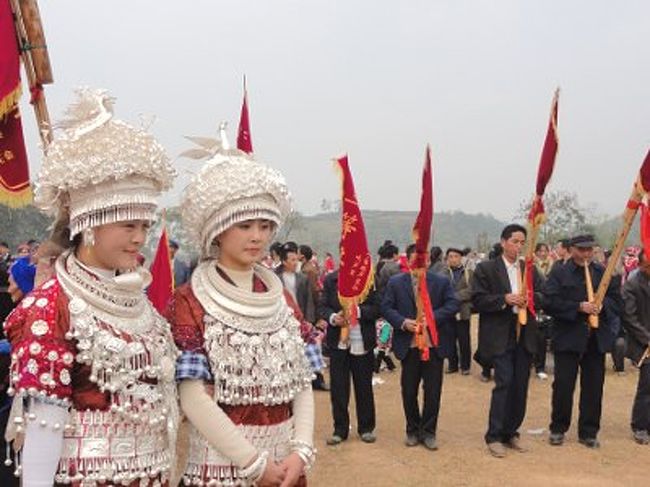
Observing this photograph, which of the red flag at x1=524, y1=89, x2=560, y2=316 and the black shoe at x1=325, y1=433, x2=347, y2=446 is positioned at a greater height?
the red flag at x1=524, y1=89, x2=560, y2=316

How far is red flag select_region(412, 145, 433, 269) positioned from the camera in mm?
5918

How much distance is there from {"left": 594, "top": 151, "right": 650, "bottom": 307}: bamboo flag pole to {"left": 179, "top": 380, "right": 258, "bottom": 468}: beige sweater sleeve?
4.51 m

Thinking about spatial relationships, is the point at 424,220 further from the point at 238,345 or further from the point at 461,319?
the point at 461,319

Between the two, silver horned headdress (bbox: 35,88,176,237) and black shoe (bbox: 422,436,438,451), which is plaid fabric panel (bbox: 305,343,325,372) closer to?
silver horned headdress (bbox: 35,88,176,237)

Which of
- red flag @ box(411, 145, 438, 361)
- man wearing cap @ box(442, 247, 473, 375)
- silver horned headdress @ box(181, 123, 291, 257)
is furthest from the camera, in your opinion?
man wearing cap @ box(442, 247, 473, 375)

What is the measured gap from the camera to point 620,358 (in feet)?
33.6

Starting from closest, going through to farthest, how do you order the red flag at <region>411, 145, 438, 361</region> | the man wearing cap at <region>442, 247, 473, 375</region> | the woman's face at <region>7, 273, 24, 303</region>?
the woman's face at <region>7, 273, 24, 303</region>, the red flag at <region>411, 145, 438, 361</region>, the man wearing cap at <region>442, 247, 473, 375</region>

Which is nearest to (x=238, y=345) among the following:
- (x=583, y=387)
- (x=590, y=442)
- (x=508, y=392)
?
(x=508, y=392)

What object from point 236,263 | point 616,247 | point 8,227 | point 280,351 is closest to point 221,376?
point 280,351

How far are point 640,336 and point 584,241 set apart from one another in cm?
116

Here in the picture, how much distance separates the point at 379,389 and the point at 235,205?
23.2ft

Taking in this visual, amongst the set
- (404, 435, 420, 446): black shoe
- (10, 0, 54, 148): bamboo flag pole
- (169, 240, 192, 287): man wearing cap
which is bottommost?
(404, 435, 420, 446): black shoe

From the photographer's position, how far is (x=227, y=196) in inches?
102

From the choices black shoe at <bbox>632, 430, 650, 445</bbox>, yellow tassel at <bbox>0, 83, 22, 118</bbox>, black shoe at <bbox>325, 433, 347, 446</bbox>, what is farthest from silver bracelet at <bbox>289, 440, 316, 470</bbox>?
black shoe at <bbox>632, 430, 650, 445</bbox>
